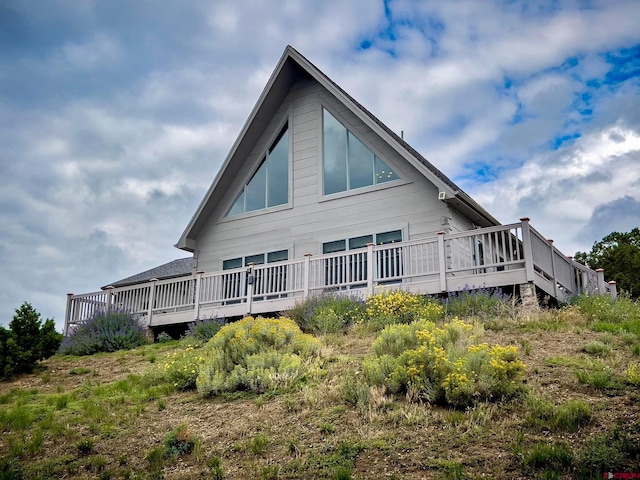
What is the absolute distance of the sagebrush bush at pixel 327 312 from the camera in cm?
1268

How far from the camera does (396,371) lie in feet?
26.1

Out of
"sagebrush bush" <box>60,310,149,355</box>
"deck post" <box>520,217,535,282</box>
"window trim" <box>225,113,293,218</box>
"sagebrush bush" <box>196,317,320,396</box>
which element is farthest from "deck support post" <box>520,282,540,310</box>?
"sagebrush bush" <box>60,310,149,355</box>

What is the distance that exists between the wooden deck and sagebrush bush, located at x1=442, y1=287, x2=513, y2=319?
1.62 feet

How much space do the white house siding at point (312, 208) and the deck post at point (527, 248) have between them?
2.82m

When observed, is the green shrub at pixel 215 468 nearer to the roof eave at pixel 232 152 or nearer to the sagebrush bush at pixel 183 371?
the sagebrush bush at pixel 183 371

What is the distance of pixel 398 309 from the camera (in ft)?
41.8

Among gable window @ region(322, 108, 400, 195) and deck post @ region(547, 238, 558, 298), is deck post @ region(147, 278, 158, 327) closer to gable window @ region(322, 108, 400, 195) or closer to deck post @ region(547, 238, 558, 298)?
gable window @ region(322, 108, 400, 195)

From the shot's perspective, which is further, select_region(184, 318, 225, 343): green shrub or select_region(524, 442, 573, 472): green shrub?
select_region(184, 318, 225, 343): green shrub

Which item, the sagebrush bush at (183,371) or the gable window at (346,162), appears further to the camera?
the gable window at (346,162)

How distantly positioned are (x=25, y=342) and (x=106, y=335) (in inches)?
96.2

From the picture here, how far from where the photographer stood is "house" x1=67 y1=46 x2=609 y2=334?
1440 centimetres

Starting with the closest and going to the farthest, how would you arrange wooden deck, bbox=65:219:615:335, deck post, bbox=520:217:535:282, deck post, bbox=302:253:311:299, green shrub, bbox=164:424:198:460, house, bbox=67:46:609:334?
green shrub, bbox=164:424:198:460 < deck post, bbox=520:217:535:282 < wooden deck, bbox=65:219:615:335 < house, bbox=67:46:609:334 < deck post, bbox=302:253:311:299

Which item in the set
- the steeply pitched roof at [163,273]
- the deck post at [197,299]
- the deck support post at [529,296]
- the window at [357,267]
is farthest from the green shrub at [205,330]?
the steeply pitched roof at [163,273]

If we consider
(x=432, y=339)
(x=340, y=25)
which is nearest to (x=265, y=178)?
(x=340, y=25)
